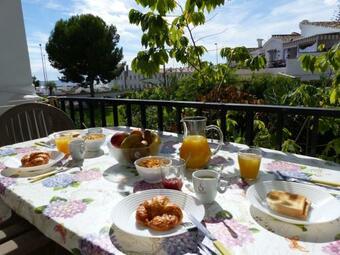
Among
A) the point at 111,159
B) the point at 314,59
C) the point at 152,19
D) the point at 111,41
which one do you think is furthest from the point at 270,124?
the point at 111,41

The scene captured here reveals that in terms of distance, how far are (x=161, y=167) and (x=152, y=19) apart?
5.16ft

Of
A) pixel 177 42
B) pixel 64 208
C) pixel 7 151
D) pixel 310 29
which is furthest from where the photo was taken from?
pixel 310 29

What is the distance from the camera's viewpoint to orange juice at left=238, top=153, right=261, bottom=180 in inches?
38.1

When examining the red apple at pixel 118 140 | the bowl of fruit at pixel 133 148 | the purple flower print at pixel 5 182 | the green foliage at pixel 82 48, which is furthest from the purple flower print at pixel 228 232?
the green foliage at pixel 82 48

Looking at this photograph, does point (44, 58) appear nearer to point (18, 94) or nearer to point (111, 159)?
point (18, 94)

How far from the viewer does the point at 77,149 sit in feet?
4.05

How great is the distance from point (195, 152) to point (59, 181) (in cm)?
52

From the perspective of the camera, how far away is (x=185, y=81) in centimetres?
430

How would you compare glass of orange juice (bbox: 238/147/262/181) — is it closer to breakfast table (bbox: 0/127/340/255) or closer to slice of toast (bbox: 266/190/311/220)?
breakfast table (bbox: 0/127/340/255)

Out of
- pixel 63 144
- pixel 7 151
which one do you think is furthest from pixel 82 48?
pixel 63 144

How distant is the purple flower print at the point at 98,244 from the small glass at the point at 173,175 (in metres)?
0.27

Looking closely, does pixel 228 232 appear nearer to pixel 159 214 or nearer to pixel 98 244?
Result: pixel 159 214

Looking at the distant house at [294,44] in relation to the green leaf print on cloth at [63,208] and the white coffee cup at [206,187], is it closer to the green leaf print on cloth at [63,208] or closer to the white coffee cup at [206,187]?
the white coffee cup at [206,187]

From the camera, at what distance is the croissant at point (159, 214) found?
666 mm
